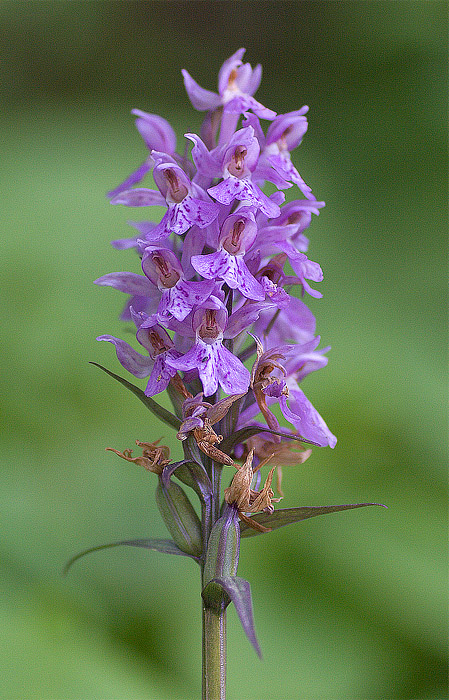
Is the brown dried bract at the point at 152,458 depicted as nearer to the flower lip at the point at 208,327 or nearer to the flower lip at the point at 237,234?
the flower lip at the point at 208,327

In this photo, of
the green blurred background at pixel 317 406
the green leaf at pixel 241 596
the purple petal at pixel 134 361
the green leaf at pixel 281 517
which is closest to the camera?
the green leaf at pixel 241 596

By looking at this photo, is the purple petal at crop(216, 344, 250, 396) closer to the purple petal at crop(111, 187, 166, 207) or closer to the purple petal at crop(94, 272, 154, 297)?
the purple petal at crop(94, 272, 154, 297)

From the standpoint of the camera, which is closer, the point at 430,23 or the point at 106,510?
the point at 106,510

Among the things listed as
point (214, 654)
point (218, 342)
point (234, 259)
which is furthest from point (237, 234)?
point (214, 654)

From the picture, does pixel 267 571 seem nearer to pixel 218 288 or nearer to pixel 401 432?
pixel 401 432

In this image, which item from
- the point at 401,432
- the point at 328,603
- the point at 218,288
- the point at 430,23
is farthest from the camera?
the point at 430,23

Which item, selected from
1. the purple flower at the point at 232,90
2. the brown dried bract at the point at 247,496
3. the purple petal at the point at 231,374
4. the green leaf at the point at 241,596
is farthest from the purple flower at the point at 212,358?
the purple flower at the point at 232,90

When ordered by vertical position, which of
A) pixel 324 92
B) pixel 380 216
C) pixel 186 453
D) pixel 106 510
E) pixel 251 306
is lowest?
pixel 106 510

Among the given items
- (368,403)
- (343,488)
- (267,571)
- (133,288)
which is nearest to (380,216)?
(368,403)
